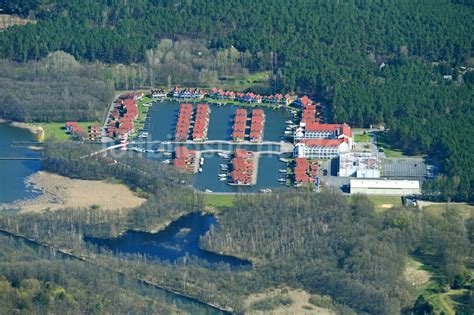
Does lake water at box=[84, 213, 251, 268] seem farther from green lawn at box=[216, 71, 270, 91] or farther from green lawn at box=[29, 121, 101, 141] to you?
green lawn at box=[216, 71, 270, 91]

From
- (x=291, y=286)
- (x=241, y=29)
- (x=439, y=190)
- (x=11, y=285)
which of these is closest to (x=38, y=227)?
(x=11, y=285)

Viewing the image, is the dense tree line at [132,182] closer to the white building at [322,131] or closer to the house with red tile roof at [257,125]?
the house with red tile roof at [257,125]

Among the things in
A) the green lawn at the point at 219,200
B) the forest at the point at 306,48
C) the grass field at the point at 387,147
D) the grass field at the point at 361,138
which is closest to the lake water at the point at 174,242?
the green lawn at the point at 219,200

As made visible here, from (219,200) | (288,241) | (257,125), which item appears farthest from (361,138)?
(288,241)

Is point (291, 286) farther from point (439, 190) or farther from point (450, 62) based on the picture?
point (450, 62)

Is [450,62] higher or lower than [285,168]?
higher

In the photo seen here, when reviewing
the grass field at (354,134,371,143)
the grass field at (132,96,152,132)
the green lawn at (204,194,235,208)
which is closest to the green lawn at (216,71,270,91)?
the grass field at (132,96,152,132)
